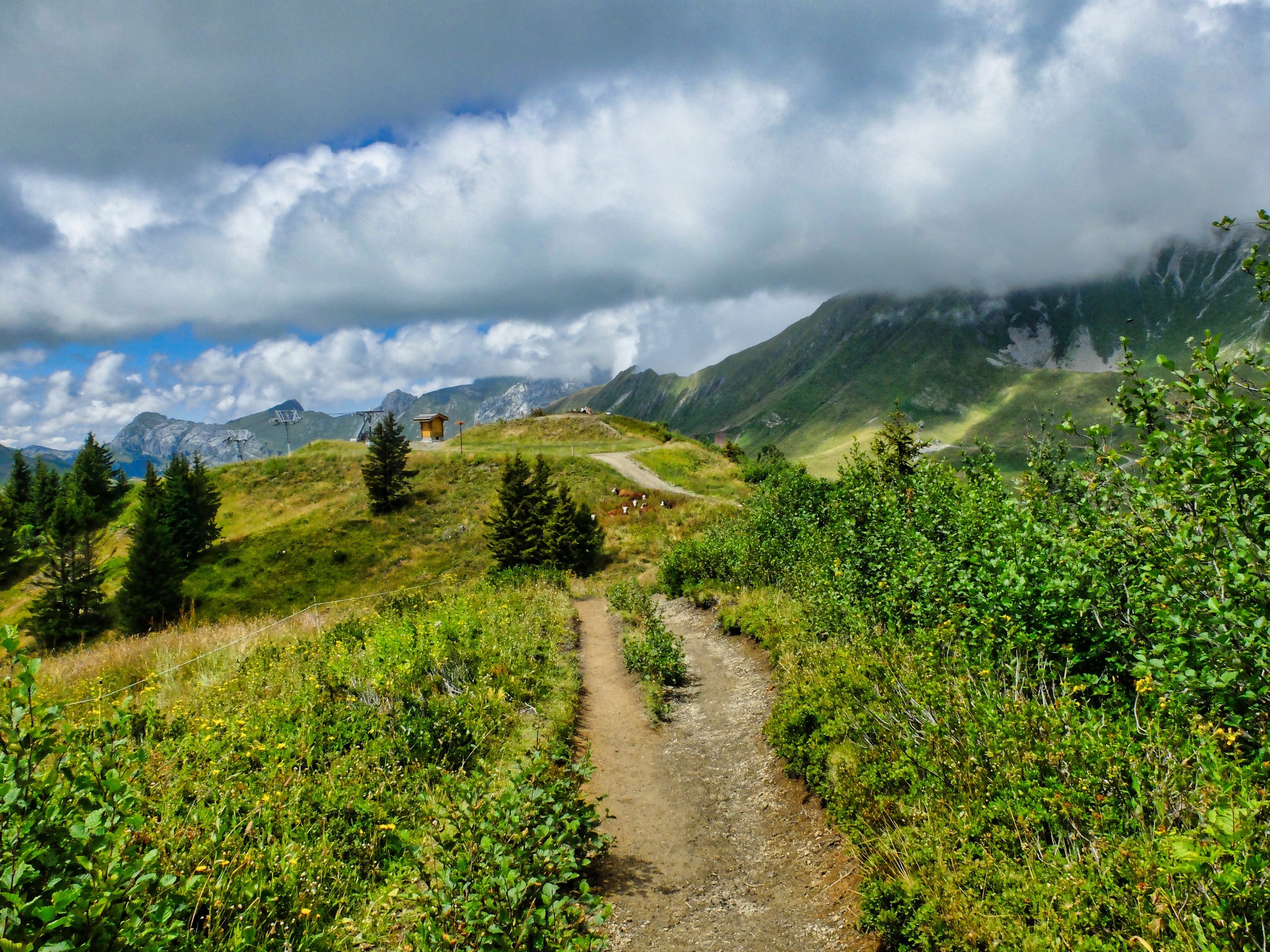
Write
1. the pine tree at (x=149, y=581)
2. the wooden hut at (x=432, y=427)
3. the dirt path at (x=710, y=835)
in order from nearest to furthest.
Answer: the dirt path at (x=710, y=835) < the pine tree at (x=149, y=581) < the wooden hut at (x=432, y=427)

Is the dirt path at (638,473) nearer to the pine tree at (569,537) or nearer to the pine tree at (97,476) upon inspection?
the pine tree at (569,537)

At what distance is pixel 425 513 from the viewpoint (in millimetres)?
57219

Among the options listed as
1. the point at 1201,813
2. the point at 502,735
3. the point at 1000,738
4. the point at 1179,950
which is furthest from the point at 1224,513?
the point at 502,735

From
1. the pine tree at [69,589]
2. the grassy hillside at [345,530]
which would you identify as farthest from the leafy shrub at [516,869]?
the pine tree at [69,589]

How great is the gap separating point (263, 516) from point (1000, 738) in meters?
68.7

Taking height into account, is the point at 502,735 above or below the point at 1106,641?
below

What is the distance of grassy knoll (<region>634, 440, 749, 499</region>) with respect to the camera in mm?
55875

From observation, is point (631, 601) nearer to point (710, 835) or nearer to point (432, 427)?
point (710, 835)

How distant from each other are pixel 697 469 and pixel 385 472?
2889 centimetres

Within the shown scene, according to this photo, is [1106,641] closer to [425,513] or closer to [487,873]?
[487,873]

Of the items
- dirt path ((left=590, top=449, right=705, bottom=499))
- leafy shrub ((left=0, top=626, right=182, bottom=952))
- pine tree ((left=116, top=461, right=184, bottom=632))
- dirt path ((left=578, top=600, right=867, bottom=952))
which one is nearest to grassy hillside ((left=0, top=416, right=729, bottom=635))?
dirt path ((left=590, top=449, right=705, bottom=499))

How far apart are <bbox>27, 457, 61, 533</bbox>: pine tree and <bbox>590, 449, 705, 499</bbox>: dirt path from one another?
54.3 m

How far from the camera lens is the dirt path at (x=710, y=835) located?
228 inches

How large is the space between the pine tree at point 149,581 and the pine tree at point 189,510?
6.56 metres
